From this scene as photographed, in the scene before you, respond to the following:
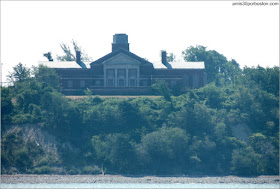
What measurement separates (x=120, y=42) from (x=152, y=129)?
24.7 m

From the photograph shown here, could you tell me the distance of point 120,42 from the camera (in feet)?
329

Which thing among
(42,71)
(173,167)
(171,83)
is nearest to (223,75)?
(171,83)

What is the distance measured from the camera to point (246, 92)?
87.6m

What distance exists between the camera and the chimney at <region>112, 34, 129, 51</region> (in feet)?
329

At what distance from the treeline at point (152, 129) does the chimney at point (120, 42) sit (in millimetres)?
12523

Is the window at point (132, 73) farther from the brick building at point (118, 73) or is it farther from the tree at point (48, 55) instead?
the tree at point (48, 55)

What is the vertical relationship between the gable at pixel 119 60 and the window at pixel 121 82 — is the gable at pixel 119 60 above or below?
above

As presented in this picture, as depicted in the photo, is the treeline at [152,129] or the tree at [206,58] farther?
the tree at [206,58]

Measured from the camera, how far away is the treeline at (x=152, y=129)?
74.2m

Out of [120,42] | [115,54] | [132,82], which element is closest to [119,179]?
[132,82]

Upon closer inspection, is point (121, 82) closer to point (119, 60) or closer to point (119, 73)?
point (119, 73)

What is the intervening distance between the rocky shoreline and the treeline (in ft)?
6.52

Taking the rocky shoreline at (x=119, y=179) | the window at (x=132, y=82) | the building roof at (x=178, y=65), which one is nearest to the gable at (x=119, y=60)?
the window at (x=132, y=82)

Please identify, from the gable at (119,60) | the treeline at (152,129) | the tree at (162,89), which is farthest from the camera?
the gable at (119,60)
